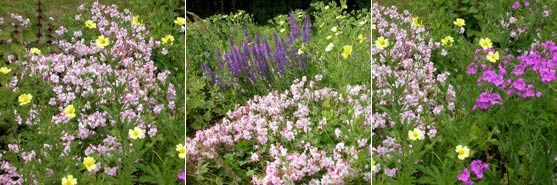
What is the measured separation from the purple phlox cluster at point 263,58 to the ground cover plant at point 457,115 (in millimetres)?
365

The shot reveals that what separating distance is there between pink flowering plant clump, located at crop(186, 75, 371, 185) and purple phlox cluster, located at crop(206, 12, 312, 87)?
7cm

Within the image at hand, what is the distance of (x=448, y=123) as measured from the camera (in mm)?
2400

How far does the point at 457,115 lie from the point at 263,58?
938mm

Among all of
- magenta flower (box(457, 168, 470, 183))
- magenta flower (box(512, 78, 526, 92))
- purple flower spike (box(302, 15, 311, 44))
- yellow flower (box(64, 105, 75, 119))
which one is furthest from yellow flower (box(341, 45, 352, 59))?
yellow flower (box(64, 105, 75, 119))

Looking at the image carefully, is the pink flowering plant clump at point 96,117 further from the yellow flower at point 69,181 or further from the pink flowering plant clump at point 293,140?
the pink flowering plant clump at point 293,140

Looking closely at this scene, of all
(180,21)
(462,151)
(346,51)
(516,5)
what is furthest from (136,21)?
(516,5)

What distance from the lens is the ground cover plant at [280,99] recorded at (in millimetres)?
1845

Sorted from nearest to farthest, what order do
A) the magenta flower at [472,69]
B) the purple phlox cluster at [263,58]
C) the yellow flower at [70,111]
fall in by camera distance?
1. the purple phlox cluster at [263,58]
2. the yellow flower at [70,111]
3. the magenta flower at [472,69]

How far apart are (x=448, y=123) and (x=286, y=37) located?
834 mm

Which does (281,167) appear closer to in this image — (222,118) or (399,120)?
(222,118)

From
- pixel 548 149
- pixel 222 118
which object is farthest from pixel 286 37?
pixel 548 149

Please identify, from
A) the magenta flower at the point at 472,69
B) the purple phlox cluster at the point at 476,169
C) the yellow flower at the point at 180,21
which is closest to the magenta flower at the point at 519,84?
the magenta flower at the point at 472,69

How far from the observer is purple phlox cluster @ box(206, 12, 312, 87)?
1.96m

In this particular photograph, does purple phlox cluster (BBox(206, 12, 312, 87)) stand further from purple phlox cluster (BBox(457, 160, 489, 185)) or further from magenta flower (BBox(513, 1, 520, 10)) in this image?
magenta flower (BBox(513, 1, 520, 10))
